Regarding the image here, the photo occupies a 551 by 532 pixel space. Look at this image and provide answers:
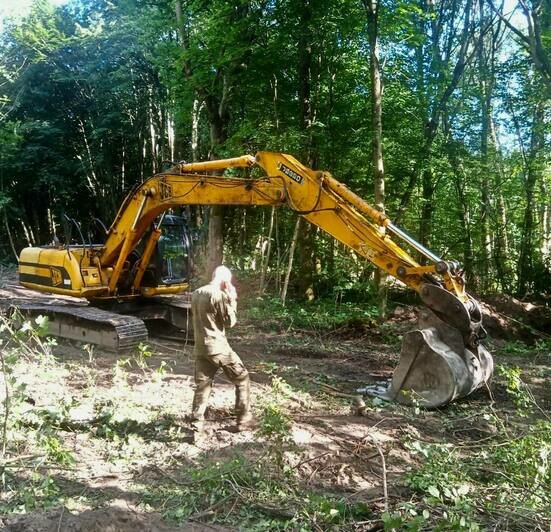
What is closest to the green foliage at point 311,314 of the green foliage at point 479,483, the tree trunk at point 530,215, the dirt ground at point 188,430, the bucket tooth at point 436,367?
the dirt ground at point 188,430

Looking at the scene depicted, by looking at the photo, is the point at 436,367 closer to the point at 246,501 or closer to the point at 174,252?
the point at 246,501

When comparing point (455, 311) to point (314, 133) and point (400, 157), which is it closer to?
point (314, 133)

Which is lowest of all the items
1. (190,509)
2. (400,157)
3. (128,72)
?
(190,509)

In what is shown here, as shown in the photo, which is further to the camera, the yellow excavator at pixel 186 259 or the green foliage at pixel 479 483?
the yellow excavator at pixel 186 259

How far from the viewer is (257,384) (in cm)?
694

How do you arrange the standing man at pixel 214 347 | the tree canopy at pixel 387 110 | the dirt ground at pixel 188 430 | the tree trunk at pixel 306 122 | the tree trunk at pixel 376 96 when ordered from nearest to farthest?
the dirt ground at pixel 188 430 → the standing man at pixel 214 347 → the tree trunk at pixel 376 96 → the tree trunk at pixel 306 122 → the tree canopy at pixel 387 110

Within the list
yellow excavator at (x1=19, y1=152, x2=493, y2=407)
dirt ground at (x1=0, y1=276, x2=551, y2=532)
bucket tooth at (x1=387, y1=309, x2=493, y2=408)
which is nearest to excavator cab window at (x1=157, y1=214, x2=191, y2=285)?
yellow excavator at (x1=19, y1=152, x2=493, y2=407)

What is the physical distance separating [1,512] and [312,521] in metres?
2.15

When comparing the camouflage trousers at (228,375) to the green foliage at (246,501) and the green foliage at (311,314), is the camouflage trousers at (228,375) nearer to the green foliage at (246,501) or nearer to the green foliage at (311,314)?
the green foliage at (246,501)

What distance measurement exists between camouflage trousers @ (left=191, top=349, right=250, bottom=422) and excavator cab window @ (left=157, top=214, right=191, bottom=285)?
4362 mm

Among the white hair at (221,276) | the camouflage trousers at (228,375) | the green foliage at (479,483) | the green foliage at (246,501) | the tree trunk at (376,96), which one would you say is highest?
the tree trunk at (376,96)

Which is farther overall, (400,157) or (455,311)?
(400,157)

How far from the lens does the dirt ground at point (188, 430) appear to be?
4.03m

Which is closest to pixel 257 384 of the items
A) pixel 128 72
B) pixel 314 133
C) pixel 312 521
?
pixel 312 521
